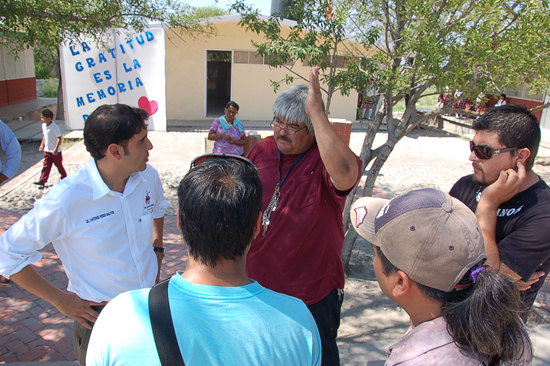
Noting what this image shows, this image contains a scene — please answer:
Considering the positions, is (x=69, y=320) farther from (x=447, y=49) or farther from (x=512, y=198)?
(x=447, y=49)

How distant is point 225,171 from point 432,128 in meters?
18.0

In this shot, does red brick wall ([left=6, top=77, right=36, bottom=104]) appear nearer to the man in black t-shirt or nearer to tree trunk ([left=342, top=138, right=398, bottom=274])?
tree trunk ([left=342, top=138, right=398, bottom=274])

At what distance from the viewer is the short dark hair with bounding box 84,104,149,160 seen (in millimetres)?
1947

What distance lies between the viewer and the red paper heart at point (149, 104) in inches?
516

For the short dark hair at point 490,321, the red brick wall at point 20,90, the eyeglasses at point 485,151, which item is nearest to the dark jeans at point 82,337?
the short dark hair at point 490,321

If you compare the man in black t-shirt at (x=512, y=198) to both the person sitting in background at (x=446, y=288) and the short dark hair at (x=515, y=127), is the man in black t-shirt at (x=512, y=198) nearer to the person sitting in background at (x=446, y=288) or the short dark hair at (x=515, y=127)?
the short dark hair at (x=515, y=127)

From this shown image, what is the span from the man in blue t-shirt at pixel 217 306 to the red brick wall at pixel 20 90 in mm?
20548

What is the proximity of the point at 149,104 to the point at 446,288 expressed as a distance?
43.2 ft

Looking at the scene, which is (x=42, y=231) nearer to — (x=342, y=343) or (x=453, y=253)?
(x=453, y=253)

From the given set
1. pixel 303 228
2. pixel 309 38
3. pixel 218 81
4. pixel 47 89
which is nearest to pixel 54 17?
pixel 309 38

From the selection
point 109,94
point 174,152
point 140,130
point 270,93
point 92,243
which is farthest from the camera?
point 270,93

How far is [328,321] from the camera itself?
2.18 metres

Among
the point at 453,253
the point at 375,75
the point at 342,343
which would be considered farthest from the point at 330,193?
the point at 375,75

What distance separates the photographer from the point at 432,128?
17.6 meters
